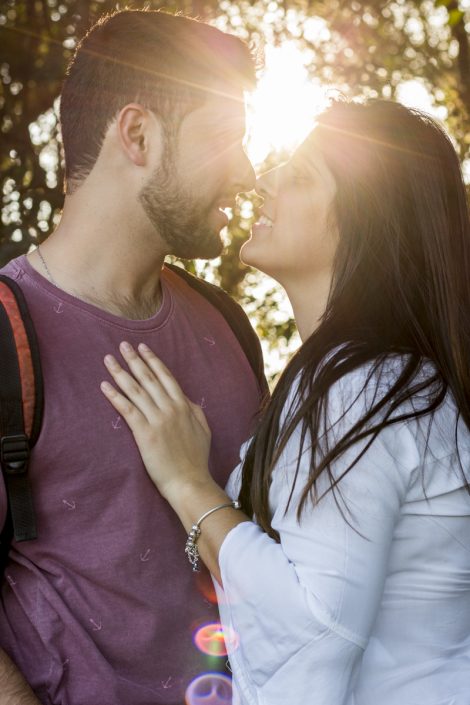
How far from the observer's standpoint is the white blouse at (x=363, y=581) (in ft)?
7.12

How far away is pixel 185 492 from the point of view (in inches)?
99.4

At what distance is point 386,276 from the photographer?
265cm

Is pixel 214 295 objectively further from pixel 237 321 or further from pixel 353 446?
pixel 353 446

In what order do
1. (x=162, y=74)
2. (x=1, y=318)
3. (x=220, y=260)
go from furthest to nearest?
(x=220, y=260), (x=162, y=74), (x=1, y=318)

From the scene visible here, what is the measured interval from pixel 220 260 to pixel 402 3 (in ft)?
6.98

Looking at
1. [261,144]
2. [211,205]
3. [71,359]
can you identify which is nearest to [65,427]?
[71,359]

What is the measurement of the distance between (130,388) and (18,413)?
0.35m

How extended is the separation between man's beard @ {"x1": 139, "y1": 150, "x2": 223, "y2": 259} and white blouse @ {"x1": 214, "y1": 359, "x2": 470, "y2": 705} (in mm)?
897

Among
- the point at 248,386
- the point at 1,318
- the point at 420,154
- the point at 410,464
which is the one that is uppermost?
the point at 420,154

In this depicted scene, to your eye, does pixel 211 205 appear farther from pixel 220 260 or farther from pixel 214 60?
pixel 220 260

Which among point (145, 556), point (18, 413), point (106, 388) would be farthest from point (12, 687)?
point (106, 388)

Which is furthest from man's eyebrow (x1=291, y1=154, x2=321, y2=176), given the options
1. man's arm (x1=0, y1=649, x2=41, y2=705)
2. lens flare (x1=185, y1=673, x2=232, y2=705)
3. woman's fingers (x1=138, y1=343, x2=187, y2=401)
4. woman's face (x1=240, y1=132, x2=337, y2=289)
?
man's arm (x1=0, y1=649, x2=41, y2=705)

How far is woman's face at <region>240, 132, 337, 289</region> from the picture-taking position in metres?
2.80

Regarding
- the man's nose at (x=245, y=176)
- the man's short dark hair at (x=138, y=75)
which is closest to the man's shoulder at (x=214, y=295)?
the man's nose at (x=245, y=176)
